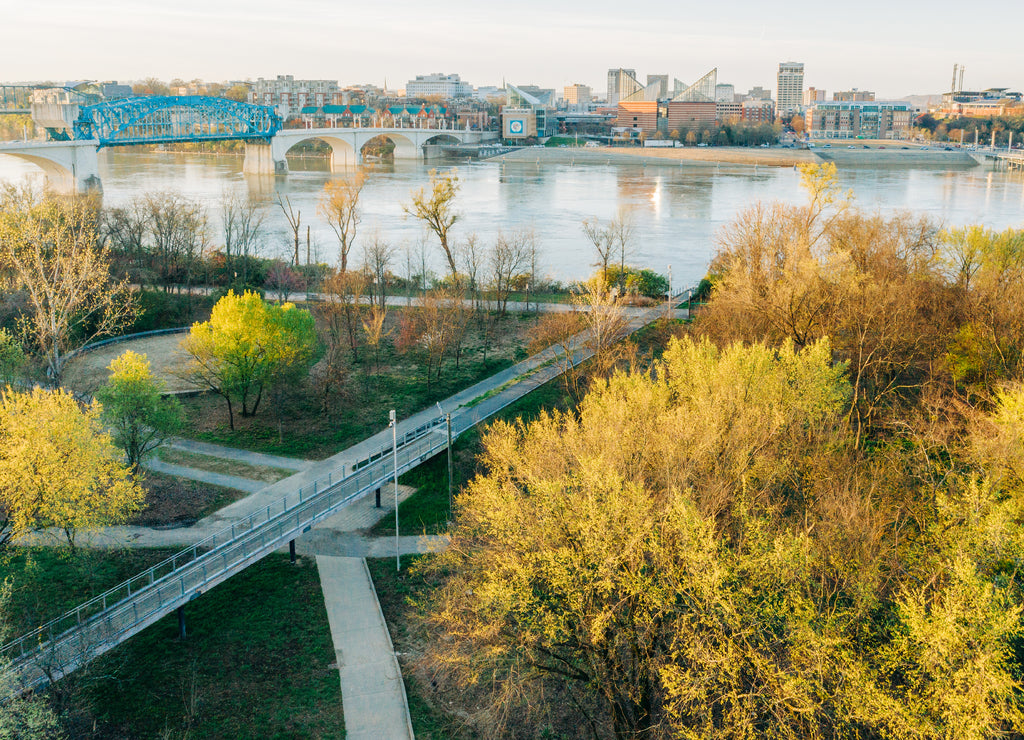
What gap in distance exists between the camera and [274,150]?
289 ft

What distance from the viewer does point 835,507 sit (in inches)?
493

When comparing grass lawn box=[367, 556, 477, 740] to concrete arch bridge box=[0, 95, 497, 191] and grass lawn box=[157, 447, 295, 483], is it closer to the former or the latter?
grass lawn box=[157, 447, 295, 483]

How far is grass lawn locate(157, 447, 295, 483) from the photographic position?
1919cm

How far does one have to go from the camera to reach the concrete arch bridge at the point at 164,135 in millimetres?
60750

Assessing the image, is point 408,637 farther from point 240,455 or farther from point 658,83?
point 658,83

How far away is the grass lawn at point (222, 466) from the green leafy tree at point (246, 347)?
1774 mm

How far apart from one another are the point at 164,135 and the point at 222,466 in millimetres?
73707

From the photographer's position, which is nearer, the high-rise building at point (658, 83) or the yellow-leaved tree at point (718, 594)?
the yellow-leaved tree at point (718, 594)

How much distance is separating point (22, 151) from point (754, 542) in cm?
5917

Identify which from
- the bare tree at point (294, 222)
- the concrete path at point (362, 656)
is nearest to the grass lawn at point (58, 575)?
the concrete path at point (362, 656)

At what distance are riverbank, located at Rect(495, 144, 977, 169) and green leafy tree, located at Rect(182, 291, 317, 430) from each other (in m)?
93.3

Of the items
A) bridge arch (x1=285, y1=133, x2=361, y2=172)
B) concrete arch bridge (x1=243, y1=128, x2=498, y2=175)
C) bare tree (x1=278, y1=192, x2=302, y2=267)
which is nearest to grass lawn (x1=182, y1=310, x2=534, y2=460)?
bare tree (x1=278, y1=192, x2=302, y2=267)

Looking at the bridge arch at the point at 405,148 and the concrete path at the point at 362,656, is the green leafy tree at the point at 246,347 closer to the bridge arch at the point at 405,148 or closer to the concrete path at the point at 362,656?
the concrete path at the point at 362,656

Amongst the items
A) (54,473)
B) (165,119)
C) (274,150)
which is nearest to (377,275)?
(54,473)
